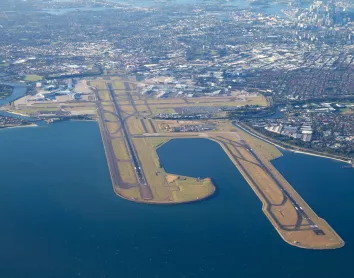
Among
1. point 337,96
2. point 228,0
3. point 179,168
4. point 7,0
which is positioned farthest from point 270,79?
point 7,0

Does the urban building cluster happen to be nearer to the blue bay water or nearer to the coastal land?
the coastal land

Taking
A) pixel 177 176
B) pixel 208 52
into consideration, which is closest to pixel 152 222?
pixel 177 176

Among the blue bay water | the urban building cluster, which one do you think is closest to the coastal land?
the blue bay water

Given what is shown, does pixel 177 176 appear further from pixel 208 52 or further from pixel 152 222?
pixel 208 52

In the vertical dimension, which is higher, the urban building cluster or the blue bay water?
the blue bay water

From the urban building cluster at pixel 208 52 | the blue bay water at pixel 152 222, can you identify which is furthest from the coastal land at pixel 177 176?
the urban building cluster at pixel 208 52

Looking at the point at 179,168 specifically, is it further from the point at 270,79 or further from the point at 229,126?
the point at 270,79

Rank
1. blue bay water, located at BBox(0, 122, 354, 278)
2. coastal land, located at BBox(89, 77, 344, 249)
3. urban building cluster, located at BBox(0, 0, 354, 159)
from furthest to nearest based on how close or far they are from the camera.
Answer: urban building cluster, located at BBox(0, 0, 354, 159) < coastal land, located at BBox(89, 77, 344, 249) < blue bay water, located at BBox(0, 122, 354, 278)
